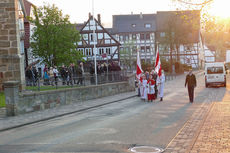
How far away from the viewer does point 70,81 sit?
19766mm

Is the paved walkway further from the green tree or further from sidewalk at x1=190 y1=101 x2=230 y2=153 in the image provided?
the green tree

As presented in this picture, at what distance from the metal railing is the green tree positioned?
1377cm

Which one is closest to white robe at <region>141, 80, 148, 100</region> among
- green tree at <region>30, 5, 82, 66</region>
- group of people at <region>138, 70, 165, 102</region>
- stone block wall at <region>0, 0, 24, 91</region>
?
group of people at <region>138, 70, 165, 102</region>

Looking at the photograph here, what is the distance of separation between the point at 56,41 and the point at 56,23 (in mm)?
2678

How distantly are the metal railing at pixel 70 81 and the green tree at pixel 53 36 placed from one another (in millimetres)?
13770

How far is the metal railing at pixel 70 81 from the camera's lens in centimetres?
1666

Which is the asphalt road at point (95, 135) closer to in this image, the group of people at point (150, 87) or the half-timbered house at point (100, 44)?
the group of people at point (150, 87)

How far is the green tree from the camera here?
127ft

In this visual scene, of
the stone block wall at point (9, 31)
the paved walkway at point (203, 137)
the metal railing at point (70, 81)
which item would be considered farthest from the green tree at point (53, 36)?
the paved walkway at point (203, 137)

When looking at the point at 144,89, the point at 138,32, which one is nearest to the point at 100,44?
the point at 138,32

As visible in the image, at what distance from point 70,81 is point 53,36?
20.2 m

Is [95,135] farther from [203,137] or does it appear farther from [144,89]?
[144,89]

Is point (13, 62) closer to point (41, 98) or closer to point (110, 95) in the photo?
point (41, 98)

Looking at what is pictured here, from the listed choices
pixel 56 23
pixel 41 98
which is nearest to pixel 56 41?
pixel 56 23
